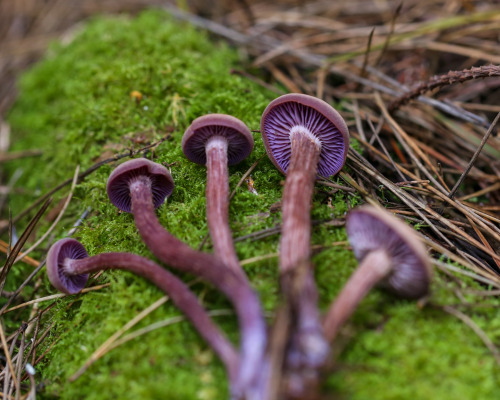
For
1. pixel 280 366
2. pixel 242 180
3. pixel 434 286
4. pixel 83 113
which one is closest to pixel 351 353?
pixel 280 366

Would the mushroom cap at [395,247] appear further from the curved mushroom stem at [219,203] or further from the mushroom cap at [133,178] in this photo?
the mushroom cap at [133,178]

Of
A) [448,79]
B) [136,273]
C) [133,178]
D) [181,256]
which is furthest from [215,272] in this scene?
[448,79]

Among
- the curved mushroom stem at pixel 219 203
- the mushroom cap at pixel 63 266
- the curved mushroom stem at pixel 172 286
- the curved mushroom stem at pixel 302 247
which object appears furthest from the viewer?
the mushroom cap at pixel 63 266

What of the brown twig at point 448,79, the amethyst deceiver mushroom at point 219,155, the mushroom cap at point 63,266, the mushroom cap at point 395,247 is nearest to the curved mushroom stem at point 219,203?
the amethyst deceiver mushroom at point 219,155

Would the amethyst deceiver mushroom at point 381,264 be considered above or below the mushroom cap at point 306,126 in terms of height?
below

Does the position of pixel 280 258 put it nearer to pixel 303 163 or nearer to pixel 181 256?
pixel 181 256
